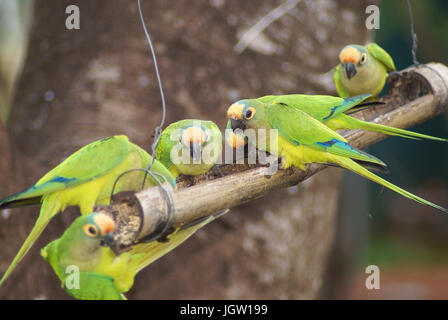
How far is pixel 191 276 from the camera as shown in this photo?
12.2 ft

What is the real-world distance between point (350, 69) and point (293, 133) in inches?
31.3

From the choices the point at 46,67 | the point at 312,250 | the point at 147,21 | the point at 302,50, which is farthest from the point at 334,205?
the point at 46,67

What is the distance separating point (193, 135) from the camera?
2.18 meters

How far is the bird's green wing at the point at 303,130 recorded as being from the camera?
2244mm

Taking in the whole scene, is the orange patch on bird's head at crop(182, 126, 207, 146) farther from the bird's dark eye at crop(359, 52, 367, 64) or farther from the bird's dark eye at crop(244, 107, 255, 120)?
the bird's dark eye at crop(359, 52, 367, 64)

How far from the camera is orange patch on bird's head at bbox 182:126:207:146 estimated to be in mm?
2180

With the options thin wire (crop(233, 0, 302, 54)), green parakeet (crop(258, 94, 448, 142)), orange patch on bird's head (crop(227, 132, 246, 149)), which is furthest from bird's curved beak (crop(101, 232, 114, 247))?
thin wire (crop(233, 0, 302, 54))

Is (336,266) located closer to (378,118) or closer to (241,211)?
(241,211)

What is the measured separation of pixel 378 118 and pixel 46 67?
8.20 feet

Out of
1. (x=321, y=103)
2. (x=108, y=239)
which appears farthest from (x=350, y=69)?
(x=108, y=239)

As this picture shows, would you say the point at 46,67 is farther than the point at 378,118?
Yes

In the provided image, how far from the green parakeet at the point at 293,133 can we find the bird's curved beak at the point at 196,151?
0.86 feet

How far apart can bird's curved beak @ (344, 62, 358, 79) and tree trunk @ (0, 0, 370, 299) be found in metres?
1.02

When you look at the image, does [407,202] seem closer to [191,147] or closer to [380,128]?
[380,128]
